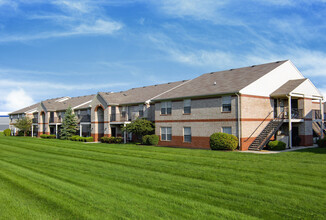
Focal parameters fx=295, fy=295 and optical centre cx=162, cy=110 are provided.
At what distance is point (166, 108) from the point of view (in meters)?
32.8

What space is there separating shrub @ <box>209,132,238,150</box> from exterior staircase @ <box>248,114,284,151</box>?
2.04 meters

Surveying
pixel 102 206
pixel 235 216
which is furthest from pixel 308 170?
pixel 102 206

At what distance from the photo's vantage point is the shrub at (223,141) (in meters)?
25.0

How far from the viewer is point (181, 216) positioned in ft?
26.1

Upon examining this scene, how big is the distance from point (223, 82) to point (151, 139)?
9791 mm

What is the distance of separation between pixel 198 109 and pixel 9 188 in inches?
804

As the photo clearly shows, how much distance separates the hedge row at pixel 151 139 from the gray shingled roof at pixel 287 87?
42.4ft

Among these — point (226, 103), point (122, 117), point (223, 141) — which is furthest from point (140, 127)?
point (223, 141)

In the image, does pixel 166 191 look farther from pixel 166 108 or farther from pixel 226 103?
pixel 166 108

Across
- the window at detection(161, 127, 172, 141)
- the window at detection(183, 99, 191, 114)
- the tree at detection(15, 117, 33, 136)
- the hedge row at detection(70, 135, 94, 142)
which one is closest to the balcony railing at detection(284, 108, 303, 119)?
the window at detection(183, 99, 191, 114)

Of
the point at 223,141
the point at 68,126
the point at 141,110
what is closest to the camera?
the point at 223,141

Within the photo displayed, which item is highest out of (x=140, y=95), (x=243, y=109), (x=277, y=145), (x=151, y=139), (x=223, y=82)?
(x=223, y=82)

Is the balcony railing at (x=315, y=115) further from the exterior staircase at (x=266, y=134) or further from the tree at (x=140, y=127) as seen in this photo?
the tree at (x=140, y=127)

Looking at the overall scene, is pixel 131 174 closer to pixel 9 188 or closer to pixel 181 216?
pixel 9 188
